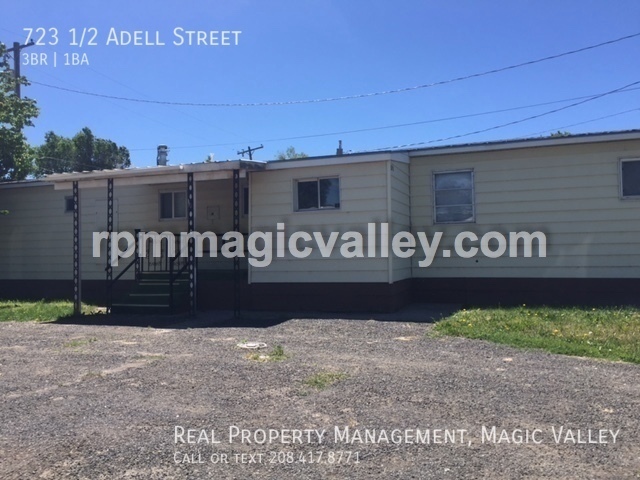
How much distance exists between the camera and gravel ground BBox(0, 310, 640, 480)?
3855 mm

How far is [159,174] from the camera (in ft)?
39.8

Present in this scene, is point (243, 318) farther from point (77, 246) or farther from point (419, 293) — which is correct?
point (77, 246)

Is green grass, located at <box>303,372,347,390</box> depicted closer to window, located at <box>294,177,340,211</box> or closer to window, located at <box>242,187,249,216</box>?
window, located at <box>294,177,340,211</box>

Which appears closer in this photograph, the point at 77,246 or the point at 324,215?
the point at 324,215

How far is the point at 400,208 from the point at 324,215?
1.68m

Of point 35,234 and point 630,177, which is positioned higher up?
point 630,177

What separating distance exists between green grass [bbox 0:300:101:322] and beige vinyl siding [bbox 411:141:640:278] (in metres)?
8.41

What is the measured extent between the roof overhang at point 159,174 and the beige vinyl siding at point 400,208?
2.88m

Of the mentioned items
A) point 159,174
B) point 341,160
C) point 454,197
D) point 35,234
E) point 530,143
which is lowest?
point 35,234

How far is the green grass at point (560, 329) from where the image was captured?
7.37 meters

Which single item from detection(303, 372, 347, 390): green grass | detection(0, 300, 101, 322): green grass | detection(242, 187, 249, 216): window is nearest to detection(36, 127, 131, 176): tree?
detection(0, 300, 101, 322): green grass

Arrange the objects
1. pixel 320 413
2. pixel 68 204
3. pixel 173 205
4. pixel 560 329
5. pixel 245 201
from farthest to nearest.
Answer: pixel 68 204 < pixel 173 205 < pixel 245 201 < pixel 560 329 < pixel 320 413

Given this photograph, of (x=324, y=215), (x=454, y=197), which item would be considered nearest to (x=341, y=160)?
(x=324, y=215)

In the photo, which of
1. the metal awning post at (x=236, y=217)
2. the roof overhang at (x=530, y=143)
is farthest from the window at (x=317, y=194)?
the roof overhang at (x=530, y=143)
